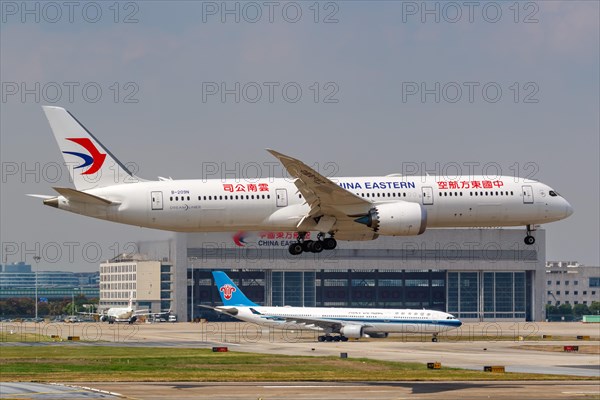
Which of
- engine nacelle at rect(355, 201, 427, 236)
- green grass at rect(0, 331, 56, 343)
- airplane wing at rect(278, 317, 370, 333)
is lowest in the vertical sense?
green grass at rect(0, 331, 56, 343)

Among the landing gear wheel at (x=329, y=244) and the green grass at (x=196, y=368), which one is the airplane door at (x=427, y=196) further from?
the green grass at (x=196, y=368)

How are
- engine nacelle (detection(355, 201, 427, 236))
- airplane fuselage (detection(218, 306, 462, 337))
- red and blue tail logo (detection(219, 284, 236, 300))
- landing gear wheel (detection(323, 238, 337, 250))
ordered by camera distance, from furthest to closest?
red and blue tail logo (detection(219, 284, 236, 300)), airplane fuselage (detection(218, 306, 462, 337)), landing gear wheel (detection(323, 238, 337, 250)), engine nacelle (detection(355, 201, 427, 236))

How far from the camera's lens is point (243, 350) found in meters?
130

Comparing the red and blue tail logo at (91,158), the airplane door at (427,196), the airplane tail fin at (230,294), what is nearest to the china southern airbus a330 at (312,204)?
the airplane door at (427,196)

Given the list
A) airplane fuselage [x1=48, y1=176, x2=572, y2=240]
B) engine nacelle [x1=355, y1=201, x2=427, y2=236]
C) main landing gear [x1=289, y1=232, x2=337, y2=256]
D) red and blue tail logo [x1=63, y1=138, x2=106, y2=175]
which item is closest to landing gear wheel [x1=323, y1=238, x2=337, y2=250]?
main landing gear [x1=289, y1=232, x2=337, y2=256]

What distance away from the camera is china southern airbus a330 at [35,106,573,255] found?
7750cm

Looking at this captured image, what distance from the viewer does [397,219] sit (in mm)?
76938

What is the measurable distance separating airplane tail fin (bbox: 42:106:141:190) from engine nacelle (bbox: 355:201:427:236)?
18350 mm

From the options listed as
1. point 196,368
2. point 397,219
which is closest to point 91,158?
point 397,219

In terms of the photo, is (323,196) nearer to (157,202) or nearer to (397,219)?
(397,219)

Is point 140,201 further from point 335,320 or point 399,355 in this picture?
point 335,320

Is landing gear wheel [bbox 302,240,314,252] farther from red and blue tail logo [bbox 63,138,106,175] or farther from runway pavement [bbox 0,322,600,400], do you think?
red and blue tail logo [bbox 63,138,106,175]

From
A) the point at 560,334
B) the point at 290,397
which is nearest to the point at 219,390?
the point at 290,397

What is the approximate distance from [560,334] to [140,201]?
11474 centimetres
